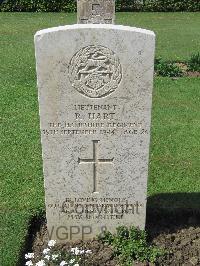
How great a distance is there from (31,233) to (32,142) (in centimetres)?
265

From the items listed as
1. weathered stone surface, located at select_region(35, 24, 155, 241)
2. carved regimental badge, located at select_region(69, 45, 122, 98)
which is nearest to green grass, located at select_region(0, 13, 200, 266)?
weathered stone surface, located at select_region(35, 24, 155, 241)

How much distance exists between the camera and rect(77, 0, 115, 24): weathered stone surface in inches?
444

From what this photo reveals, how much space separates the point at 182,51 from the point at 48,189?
1070cm

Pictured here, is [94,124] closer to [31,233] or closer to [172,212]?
[31,233]

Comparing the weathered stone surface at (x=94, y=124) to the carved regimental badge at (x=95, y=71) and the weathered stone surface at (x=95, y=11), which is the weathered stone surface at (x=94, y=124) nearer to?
the carved regimental badge at (x=95, y=71)

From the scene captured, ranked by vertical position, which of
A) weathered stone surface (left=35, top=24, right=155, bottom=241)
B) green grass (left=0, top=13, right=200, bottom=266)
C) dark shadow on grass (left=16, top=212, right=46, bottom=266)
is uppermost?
weathered stone surface (left=35, top=24, right=155, bottom=241)

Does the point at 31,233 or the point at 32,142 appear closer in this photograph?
the point at 31,233

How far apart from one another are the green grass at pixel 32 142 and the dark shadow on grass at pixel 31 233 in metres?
0.05

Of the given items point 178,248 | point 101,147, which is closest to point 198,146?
point 178,248

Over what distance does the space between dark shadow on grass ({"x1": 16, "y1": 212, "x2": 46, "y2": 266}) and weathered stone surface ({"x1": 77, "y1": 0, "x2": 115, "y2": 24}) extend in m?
6.86

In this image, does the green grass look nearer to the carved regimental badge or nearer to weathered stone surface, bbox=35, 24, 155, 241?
weathered stone surface, bbox=35, 24, 155, 241

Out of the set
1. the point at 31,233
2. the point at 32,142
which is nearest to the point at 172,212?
the point at 31,233

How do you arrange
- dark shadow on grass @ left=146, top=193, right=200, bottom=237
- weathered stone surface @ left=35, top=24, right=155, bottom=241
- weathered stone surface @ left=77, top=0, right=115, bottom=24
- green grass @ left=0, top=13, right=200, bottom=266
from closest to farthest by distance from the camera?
weathered stone surface @ left=35, top=24, right=155, bottom=241 → dark shadow on grass @ left=146, top=193, right=200, bottom=237 → green grass @ left=0, top=13, right=200, bottom=266 → weathered stone surface @ left=77, top=0, right=115, bottom=24

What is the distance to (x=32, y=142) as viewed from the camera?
7.64 metres
